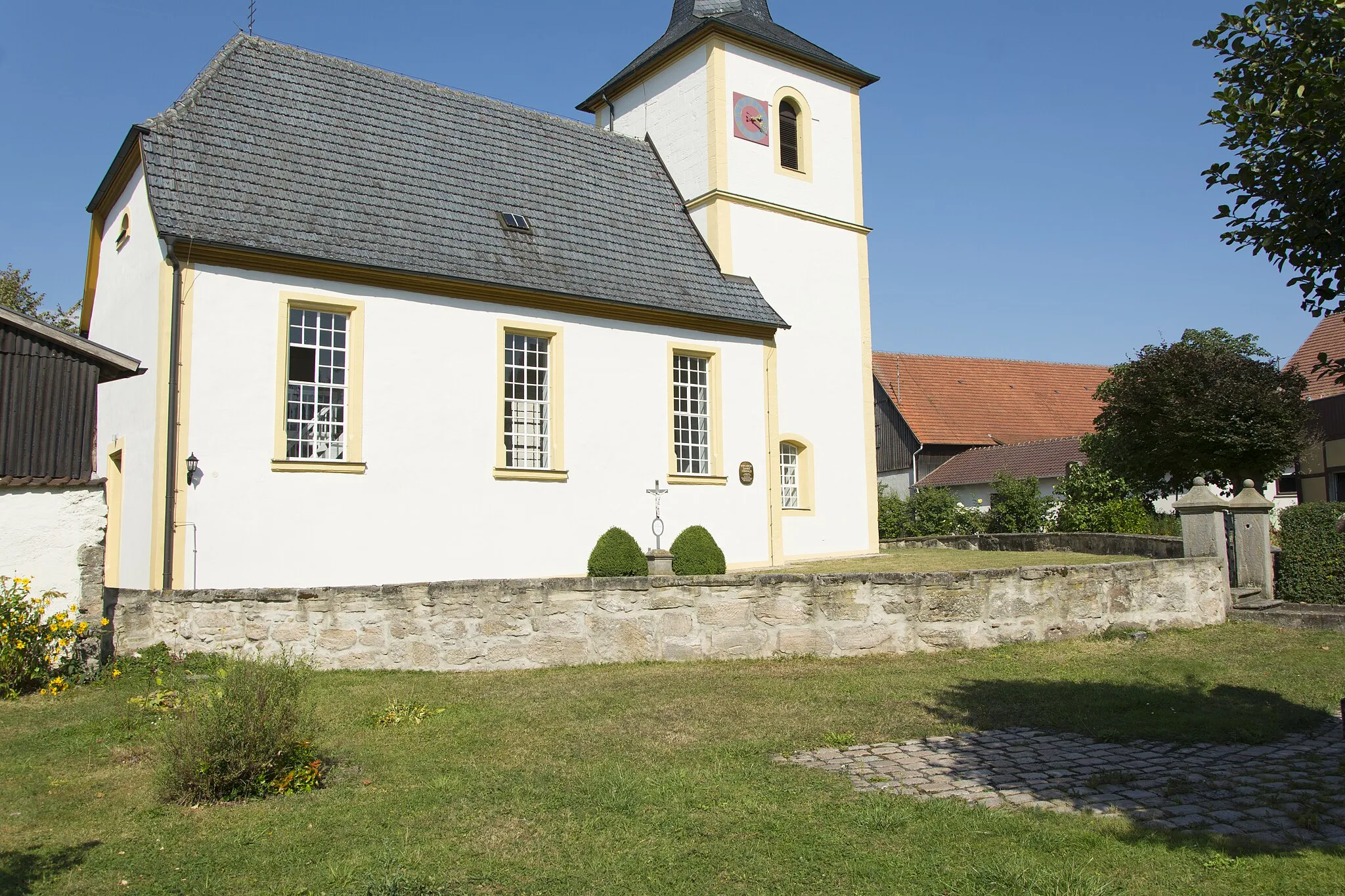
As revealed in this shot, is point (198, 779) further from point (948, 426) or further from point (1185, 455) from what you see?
point (948, 426)

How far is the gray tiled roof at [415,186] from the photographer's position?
15172 mm

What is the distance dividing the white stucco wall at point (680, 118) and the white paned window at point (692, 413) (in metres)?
4.54

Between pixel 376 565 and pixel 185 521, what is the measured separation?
2.70 metres

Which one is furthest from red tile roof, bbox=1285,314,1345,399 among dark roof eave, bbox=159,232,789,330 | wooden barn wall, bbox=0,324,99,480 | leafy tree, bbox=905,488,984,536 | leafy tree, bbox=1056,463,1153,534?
wooden barn wall, bbox=0,324,99,480

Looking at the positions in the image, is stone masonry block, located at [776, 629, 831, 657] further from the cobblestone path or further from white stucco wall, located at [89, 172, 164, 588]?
white stucco wall, located at [89, 172, 164, 588]

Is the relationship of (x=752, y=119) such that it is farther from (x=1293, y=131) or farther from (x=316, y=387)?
(x=1293, y=131)

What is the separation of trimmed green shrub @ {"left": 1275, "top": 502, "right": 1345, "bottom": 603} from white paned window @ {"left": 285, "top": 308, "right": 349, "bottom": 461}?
1419 cm

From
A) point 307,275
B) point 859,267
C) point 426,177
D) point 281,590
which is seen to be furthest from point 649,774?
point 859,267

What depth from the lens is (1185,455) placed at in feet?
88.0

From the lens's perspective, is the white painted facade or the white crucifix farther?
the white painted facade

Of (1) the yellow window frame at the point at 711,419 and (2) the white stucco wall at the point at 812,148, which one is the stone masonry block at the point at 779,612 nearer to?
(1) the yellow window frame at the point at 711,419

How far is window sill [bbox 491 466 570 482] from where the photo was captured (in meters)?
16.6

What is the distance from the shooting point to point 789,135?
23484mm

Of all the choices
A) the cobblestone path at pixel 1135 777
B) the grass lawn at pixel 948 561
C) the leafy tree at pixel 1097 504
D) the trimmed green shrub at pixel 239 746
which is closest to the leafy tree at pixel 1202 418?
the leafy tree at pixel 1097 504
